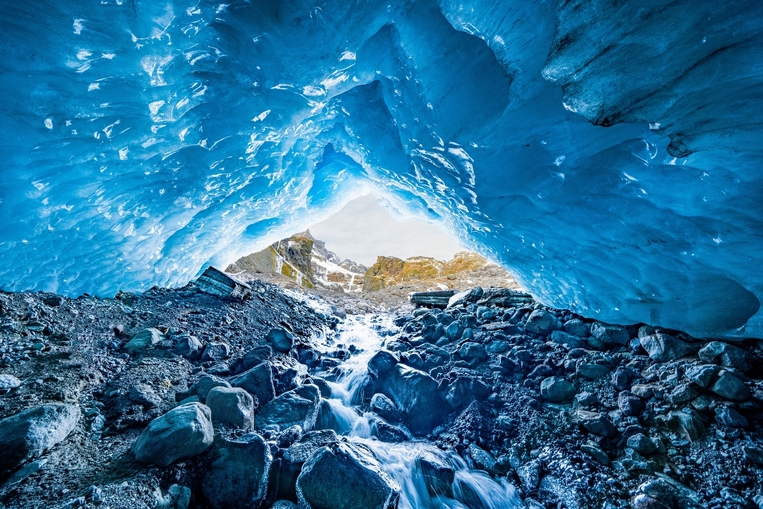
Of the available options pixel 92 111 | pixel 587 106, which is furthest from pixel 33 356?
pixel 587 106

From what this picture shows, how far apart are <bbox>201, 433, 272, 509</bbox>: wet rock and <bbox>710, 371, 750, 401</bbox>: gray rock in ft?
15.0

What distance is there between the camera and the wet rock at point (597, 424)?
3134mm

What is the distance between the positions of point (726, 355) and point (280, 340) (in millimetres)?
6763

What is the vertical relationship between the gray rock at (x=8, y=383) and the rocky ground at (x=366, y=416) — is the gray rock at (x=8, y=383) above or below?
above

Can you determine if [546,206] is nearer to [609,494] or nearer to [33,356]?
[609,494]

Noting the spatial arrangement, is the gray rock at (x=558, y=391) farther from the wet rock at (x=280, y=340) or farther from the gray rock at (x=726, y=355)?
the wet rock at (x=280, y=340)

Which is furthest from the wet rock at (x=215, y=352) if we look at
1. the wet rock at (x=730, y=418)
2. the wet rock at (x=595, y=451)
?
the wet rock at (x=730, y=418)

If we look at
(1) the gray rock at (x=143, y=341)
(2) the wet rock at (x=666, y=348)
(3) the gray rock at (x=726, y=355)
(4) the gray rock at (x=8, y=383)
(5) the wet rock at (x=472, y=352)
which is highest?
(4) the gray rock at (x=8, y=383)

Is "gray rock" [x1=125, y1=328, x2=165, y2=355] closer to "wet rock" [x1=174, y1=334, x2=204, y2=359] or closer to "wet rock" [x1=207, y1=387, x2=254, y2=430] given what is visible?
"wet rock" [x1=174, y1=334, x2=204, y2=359]

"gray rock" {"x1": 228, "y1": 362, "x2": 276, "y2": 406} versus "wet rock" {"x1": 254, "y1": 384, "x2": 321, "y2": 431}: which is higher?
"gray rock" {"x1": 228, "y1": 362, "x2": 276, "y2": 406}

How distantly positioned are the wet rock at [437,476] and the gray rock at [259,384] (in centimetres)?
213

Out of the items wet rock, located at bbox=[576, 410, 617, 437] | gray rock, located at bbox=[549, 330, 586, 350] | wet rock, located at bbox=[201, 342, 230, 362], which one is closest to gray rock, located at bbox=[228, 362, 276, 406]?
wet rock, located at bbox=[201, 342, 230, 362]

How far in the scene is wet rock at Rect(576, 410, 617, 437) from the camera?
3.13 metres

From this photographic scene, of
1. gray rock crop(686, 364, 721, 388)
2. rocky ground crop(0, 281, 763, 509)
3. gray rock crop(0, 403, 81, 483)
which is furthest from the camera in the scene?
gray rock crop(686, 364, 721, 388)
